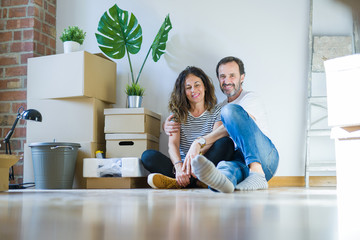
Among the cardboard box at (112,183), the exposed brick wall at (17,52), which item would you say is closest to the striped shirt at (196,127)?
the cardboard box at (112,183)

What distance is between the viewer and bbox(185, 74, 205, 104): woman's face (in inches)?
102

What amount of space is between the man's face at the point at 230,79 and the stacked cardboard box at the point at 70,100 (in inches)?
36.0

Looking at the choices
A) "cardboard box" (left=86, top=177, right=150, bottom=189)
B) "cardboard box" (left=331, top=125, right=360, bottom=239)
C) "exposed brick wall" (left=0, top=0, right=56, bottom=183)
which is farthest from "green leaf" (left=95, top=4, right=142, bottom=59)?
"cardboard box" (left=331, top=125, right=360, bottom=239)

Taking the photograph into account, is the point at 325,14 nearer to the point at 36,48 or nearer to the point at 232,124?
the point at 232,124

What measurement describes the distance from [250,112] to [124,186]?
967 millimetres

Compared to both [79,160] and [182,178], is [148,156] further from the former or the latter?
[79,160]

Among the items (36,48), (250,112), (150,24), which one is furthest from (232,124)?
(36,48)

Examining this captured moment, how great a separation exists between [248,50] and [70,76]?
131 centimetres

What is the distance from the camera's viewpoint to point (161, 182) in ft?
7.77

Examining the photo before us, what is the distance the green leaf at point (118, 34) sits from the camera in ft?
10.0

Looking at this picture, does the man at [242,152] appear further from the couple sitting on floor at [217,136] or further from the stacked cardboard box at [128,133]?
the stacked cardboard box at [128,133]

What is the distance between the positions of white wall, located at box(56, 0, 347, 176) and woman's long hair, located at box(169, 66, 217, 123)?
17.5 inches

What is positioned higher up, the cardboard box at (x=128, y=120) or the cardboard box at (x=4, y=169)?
the cardboard box at (x=128, y=120)

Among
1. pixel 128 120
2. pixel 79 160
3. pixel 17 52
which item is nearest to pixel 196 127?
pixel 128 120
